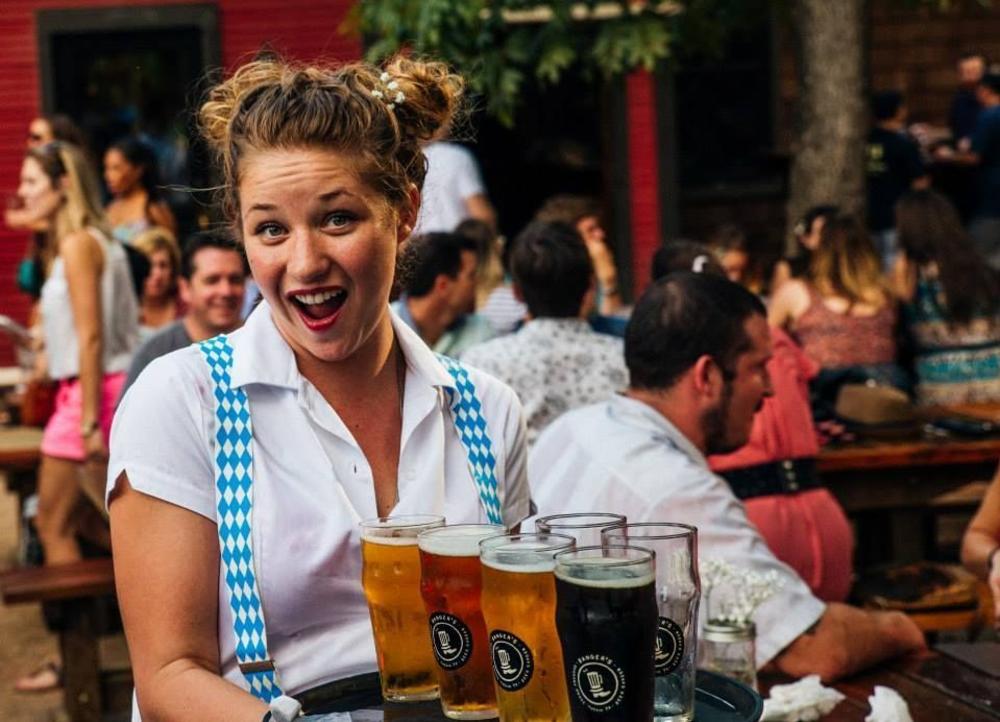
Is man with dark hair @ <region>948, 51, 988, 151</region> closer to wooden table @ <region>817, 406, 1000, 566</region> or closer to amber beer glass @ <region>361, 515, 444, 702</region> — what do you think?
wooden table @ <region>817, 406, 1000, 566</region>

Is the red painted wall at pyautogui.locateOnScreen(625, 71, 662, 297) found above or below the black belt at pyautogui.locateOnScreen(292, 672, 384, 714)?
above

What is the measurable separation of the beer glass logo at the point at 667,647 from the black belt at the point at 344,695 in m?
0.34

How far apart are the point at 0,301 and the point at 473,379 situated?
11197 mm

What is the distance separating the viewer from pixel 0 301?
12.8 metres

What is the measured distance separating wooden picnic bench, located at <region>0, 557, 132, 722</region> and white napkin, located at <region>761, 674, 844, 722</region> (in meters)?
2.86

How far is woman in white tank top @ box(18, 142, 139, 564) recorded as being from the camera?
619 cm

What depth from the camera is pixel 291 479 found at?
2100 mm

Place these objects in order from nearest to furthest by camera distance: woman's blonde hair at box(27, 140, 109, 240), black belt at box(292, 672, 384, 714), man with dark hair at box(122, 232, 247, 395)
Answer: black belt at box(292, 672, 384, 714) → man with dark hair at box(122, 232, 247, 395) → woman's blonde hair at box(27, 140, 109, 240)

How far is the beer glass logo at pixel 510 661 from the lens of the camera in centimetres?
166

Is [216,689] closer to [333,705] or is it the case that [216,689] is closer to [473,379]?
[333,705]

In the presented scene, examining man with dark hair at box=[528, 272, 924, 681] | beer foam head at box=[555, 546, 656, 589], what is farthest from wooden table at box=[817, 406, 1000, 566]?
beer foam head at box=[555, 546, 656, 589]

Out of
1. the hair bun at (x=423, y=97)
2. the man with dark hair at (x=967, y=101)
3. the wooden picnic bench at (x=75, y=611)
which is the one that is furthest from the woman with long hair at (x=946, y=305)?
the hair bun at (x=423, y=97)

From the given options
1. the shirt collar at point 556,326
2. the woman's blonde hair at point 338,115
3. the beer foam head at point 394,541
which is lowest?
the beer foam head at point 394,541

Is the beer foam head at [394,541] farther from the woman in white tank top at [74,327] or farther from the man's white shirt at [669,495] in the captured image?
the woman in white tank top at [74,327]
